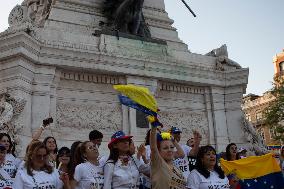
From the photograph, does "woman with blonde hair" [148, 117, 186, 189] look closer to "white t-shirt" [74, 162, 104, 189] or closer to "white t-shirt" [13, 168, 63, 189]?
"white t-shirt" [74, 162, 104, 189]

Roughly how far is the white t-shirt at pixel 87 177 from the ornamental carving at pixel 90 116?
635cm

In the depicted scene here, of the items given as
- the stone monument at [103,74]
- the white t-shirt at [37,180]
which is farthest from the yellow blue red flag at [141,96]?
the stone monument at [103,74]

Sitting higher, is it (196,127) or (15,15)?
(15,15)

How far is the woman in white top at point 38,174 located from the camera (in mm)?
4988

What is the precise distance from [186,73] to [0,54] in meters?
6.09

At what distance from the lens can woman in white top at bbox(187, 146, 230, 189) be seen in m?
5.58

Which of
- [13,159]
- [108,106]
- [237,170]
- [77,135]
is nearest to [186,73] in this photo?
[108,106]

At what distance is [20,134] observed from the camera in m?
10.6

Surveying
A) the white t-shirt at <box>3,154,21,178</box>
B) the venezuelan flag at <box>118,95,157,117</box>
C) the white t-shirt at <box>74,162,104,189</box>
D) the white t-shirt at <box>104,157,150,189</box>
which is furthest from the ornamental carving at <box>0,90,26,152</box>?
the venezuelan flag at <box>118,95,157,117</box>

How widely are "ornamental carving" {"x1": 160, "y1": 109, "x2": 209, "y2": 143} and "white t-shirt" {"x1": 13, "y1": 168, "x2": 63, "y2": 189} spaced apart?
8430 millimetres

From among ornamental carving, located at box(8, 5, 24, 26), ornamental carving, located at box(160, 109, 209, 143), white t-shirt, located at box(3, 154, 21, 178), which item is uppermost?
ornamental carving, located at box(8, 5, 24, 26)

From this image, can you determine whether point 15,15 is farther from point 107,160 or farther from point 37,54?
point 107,160

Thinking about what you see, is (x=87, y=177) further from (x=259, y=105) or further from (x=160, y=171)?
(x=259, y=105)

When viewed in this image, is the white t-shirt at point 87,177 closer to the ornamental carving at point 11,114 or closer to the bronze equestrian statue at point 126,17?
the ornamental carving at point 11,114
